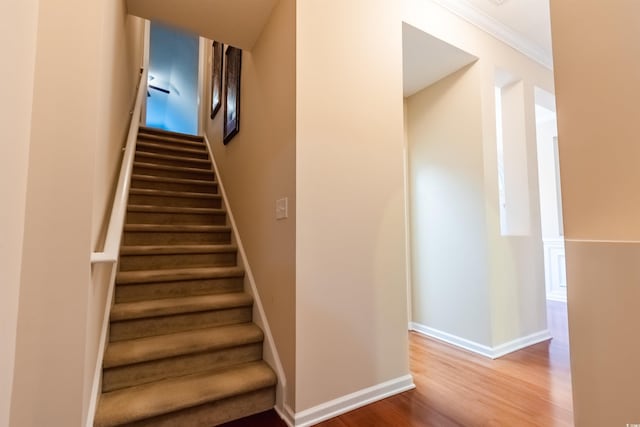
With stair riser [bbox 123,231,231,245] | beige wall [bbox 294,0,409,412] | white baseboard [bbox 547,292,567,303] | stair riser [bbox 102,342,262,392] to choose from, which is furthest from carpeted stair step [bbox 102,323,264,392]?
white baseboard [bbox 547,292,567,303]

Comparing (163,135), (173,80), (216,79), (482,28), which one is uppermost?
(173,80)

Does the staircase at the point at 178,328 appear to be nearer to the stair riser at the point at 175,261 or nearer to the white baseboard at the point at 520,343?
the stair riser at the point at 175,261

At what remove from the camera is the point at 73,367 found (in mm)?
1072

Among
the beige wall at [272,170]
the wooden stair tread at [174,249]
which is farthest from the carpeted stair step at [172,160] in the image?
the wooden stair tread at [174,249]

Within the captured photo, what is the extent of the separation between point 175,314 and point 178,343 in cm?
24

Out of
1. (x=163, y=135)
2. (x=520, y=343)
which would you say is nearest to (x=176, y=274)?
(x=163, y=135)

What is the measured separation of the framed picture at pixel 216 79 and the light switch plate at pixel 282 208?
253cm

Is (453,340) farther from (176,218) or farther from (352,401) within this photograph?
(176,218)

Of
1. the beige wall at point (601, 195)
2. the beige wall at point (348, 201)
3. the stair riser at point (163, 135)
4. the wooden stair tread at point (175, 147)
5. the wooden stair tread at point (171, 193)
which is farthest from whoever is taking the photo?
the stair riser at point (163, 135)

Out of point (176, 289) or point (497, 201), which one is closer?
point (176, 289)

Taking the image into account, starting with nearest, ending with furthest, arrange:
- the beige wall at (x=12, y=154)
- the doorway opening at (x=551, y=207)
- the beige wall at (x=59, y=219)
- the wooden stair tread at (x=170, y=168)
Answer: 1. the beige wall at (x=12, y=154)
2. the beige wall at (x=59, y=219)
3. the wooden stair tread at (x=170, y=168)
4. the doorway opening at (x=551, y=207)

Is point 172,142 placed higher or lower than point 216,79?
lower

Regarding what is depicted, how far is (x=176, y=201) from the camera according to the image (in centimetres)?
308

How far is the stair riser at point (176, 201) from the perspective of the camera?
9.40ft
